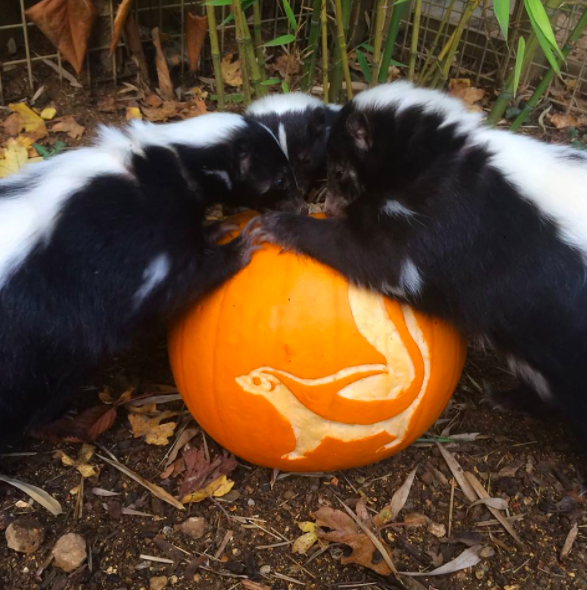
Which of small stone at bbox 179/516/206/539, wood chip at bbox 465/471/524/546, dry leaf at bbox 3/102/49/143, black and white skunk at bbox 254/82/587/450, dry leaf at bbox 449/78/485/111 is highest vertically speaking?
black and white skunk at bbox 254/82/587/450

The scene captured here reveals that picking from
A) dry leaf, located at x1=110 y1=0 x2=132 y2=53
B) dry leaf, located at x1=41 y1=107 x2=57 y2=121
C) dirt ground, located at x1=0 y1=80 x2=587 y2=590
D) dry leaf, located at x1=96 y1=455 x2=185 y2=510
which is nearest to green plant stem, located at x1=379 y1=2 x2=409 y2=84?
dry leaf, located at x1=110 y1=0 x2=132 y2=53

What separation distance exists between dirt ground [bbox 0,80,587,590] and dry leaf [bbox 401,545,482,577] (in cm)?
2

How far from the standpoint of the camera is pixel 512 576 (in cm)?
293

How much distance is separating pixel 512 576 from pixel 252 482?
1215 mm

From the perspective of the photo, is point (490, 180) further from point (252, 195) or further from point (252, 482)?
point (252, 482)

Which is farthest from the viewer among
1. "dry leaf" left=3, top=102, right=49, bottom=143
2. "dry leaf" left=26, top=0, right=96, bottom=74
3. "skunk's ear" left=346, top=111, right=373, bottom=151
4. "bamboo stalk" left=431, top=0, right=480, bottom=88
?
"dry leaf" left=3, top=102, right=49, bottom=143

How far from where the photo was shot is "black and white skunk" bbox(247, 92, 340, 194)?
141 inches

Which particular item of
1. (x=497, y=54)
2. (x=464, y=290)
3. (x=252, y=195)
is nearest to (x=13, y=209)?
(x=252, y=195)

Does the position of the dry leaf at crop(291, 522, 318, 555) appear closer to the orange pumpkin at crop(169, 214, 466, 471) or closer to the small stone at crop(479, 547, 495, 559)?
the orange pumpkin at crop(169, 214, 466, 471)

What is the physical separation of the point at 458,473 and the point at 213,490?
46.6 inches

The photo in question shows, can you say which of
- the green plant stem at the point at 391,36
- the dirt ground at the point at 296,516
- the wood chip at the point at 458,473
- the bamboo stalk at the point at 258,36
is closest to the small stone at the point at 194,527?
the dirt ground at the point at 296,516

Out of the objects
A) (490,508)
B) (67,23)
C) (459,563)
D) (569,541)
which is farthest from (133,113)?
(569,541)

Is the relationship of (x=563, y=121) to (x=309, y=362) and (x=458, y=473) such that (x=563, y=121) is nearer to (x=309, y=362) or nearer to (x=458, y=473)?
(x=458, y=473)

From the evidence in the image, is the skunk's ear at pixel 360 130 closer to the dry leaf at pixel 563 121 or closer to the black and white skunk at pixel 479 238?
the black and white skunk at pixel 479 238
